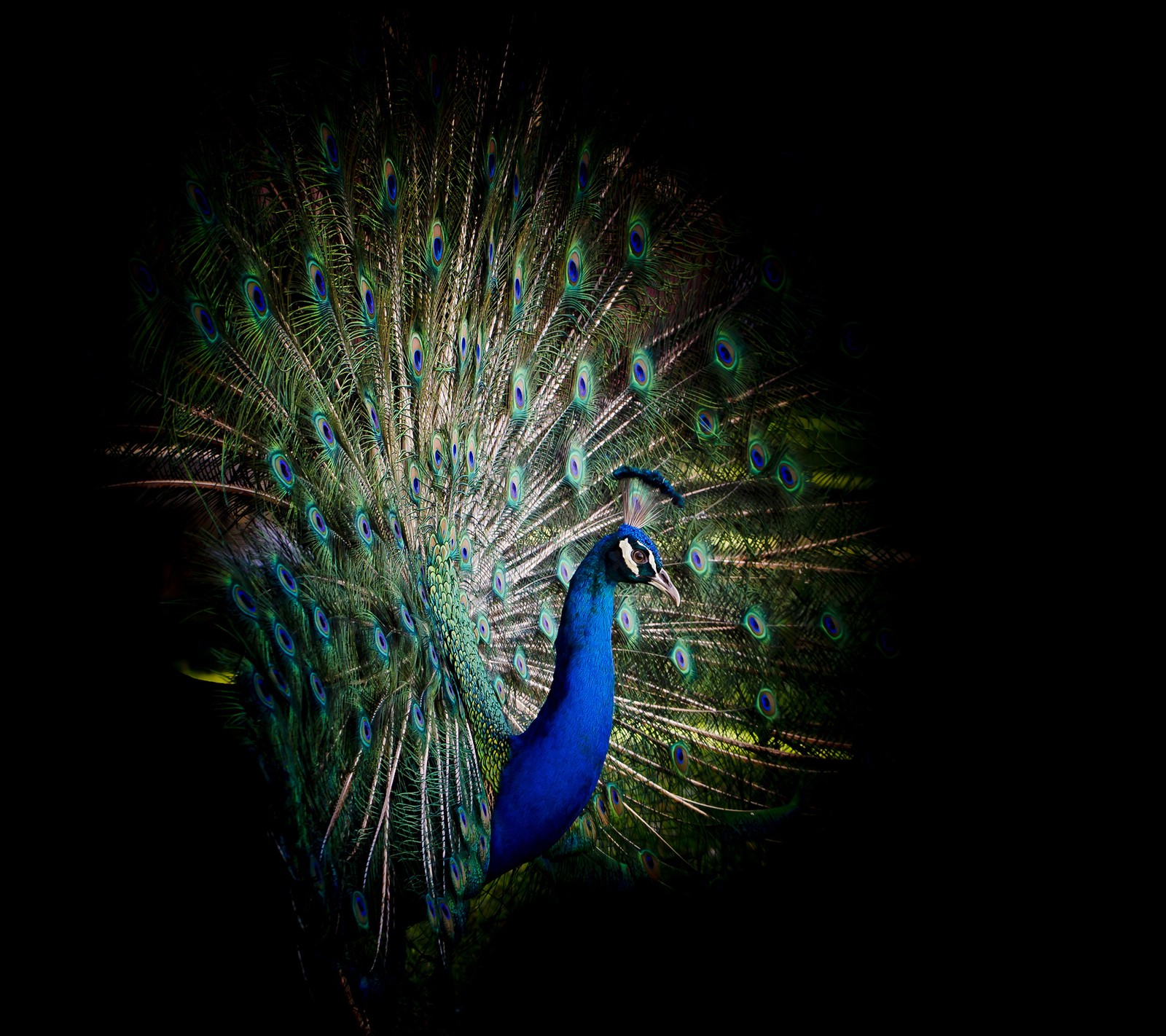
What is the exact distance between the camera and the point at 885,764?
1.81m

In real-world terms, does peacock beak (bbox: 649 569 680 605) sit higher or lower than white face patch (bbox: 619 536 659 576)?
lower

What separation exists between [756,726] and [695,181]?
3.68ft

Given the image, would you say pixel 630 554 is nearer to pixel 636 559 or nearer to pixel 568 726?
pixel 636 559

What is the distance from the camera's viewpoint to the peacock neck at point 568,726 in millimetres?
1596

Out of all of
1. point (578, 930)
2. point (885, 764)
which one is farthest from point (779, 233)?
point (578, 930)

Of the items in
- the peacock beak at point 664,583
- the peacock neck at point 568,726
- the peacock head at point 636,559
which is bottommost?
the peacock neck at point 568,726

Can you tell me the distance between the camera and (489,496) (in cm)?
182

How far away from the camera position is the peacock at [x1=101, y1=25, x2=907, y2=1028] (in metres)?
1.46

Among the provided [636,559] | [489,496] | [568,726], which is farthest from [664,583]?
[489,496]

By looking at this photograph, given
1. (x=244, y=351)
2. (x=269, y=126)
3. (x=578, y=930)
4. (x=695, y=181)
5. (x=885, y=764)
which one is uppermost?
(x=269, y=126)

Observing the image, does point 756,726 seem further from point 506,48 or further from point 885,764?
point 506,48

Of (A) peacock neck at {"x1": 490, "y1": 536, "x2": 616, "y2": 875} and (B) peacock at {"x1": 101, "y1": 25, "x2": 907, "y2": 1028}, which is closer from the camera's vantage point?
(B) peacock at {"x1": 101, "y1": 25, "x2": 907, "y2": 1028}

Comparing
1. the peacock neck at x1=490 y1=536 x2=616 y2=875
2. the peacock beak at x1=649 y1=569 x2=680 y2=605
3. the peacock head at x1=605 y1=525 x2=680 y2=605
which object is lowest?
the peacock neck at x1=490 y1=536 x2=616 y2=875

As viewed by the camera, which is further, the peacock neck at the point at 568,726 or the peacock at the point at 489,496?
the peacock neck at the point at 568,726
